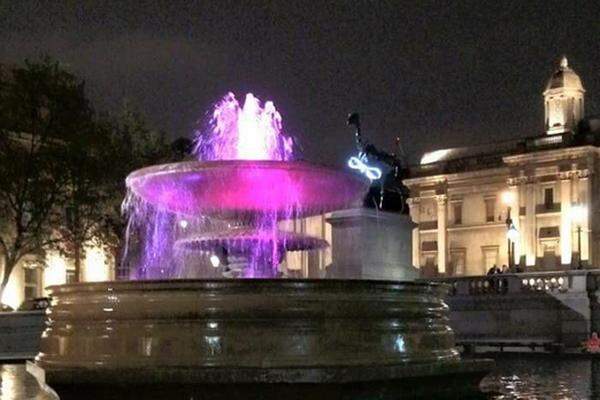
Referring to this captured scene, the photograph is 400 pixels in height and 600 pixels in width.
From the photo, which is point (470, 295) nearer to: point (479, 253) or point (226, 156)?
point (226, 156)

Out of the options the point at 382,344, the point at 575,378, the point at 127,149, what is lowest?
the point at 575,378

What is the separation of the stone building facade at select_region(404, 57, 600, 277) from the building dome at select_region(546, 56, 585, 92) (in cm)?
8

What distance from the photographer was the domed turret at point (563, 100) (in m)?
82.5

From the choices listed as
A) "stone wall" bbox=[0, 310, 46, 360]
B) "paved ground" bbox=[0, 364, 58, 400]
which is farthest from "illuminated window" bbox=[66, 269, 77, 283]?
"paved ground" bbox=[0, 364, 58, 400]

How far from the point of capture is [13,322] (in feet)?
68.5

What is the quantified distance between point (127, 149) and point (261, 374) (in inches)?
1245

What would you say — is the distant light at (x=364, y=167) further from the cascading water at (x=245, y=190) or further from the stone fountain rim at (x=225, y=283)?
the stone fountain rim at (x=225, y=283)

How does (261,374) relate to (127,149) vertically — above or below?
below

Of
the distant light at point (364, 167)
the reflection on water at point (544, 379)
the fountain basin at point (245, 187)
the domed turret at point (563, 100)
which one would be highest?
the domed turret at point (563, 100)

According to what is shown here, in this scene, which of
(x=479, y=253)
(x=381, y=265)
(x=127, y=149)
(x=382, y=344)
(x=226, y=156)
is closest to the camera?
(x=382, y=344)

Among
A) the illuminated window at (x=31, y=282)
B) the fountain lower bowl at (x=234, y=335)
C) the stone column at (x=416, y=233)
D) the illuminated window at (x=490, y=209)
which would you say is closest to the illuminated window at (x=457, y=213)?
the illuminated window at (x=490, y=209)

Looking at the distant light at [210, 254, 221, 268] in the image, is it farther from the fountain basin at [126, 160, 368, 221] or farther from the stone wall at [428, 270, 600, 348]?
the stone wall at [428, 270, 600, 348]

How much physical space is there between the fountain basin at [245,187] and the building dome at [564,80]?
244 ft

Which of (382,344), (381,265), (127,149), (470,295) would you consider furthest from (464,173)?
(382,344)
